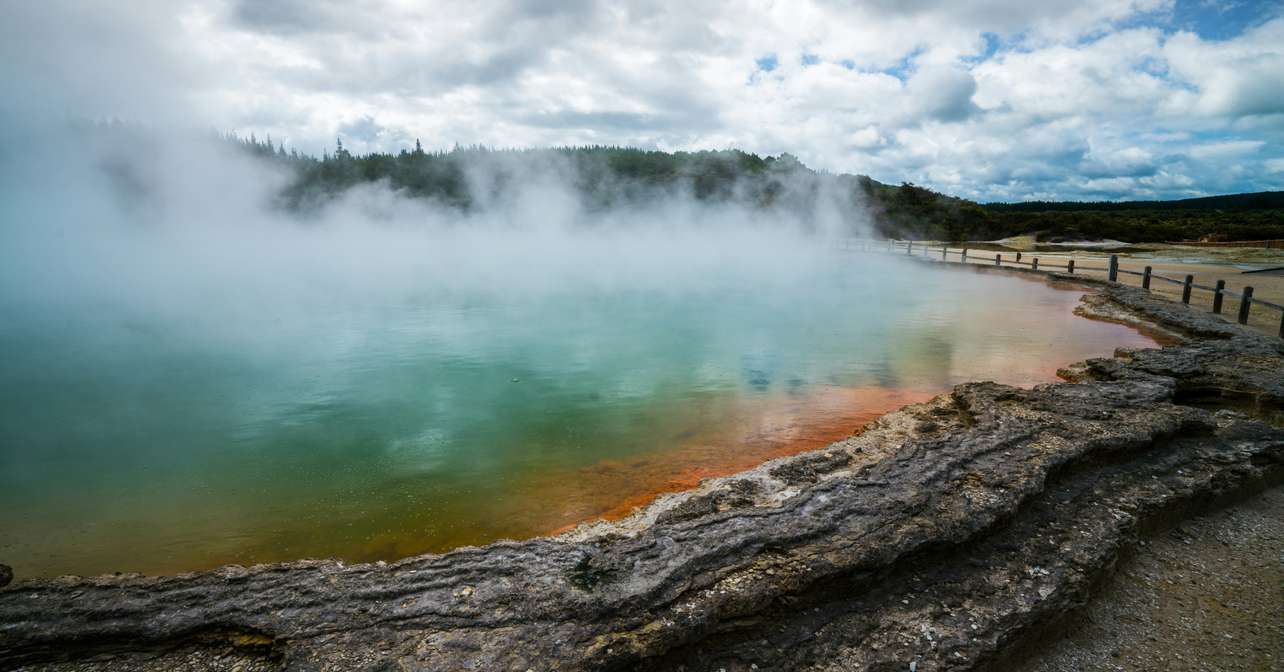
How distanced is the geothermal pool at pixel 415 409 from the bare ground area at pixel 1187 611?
2.14m

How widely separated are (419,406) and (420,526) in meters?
2.53

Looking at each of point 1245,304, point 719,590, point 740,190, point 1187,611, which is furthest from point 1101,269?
point 740,190

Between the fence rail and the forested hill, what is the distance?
31.9 ft

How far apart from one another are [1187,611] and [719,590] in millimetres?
1797

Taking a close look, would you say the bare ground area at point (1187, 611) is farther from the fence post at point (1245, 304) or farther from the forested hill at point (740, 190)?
the forested hill at point (740, 190)

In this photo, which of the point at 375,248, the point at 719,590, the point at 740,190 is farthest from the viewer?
the point at 740,190

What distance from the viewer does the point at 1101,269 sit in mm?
15133

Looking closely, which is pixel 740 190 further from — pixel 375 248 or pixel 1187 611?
pixel 1187 611

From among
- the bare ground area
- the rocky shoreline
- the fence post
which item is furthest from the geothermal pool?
the bare ground area

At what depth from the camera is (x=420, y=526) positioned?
3.54 meters

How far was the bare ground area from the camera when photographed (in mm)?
2143

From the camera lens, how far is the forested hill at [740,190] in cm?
3048

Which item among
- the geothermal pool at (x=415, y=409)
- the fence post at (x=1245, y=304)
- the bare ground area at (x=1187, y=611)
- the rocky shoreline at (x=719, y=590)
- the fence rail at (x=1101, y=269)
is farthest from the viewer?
the fence rail at (x=1101, y=269)

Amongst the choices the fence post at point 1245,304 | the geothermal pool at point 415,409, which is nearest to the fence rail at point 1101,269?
the fence post at point 1245,304
